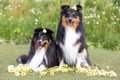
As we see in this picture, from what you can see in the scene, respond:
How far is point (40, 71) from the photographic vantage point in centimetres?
587

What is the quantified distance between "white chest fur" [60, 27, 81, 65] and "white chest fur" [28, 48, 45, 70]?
0.34 meters

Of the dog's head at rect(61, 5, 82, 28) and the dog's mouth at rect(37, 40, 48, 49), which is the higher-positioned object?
the dog's head at rect(61, 5, 82, 28)

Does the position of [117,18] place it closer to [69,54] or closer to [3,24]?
[3,24]

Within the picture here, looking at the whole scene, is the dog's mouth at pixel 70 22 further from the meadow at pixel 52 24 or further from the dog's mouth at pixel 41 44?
the meadow at pixel 52 24

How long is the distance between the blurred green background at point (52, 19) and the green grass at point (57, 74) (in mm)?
890

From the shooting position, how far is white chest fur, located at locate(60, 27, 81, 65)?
5926 millimetres

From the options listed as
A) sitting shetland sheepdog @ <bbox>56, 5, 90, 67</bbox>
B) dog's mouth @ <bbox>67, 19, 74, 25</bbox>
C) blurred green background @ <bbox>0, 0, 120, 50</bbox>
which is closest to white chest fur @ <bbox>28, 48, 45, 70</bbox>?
sitting shetland sheepdog @ <bbox>56, 5, 90, 67</bbox>

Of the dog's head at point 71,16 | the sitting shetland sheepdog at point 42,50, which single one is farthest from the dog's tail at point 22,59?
the dog's head at point 71,16

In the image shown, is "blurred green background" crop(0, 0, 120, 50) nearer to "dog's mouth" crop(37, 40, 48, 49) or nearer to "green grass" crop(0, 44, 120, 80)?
"green grass" crop(0, 44, 120, 80)

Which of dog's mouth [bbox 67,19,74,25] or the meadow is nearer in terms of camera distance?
dog's mouth [bbox 67,19,74,25]

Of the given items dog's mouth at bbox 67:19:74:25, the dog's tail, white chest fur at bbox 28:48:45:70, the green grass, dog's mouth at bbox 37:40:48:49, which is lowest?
the green grass

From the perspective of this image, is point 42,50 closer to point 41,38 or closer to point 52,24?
point 41,38

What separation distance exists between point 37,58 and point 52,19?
4154 millimetres

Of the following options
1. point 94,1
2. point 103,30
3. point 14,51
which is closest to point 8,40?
point 14,51
